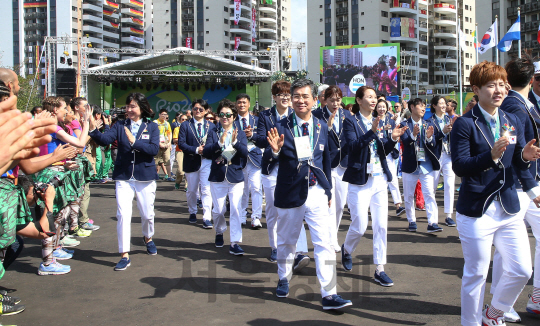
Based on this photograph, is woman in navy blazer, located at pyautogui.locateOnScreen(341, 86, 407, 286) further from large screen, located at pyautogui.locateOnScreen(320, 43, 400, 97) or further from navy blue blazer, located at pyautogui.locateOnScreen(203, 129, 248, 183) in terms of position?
large screen, located at pyautogui.locateOnScreen(320, 43, 400, 97)

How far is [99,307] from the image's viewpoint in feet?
14.8

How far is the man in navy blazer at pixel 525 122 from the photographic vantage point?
12.8ft

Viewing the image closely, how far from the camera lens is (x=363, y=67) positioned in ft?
144

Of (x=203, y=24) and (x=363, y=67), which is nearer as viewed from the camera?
(x=363, y=67)

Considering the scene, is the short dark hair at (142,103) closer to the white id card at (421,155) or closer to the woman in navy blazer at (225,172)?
the woman in navy blazer at (225,172)

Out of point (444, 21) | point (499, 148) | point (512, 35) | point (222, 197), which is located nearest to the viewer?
point (499, 148)

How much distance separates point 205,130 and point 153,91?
2673cm

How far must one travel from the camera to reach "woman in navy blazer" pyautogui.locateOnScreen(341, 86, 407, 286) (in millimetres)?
5074

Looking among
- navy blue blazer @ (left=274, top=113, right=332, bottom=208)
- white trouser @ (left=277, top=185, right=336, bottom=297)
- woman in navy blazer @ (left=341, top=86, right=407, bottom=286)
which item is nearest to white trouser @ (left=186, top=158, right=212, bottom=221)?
woman in navy blazer @ (left=341, top=86, right=407, bottom=286)

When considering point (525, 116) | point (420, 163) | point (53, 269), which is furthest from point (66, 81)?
point (525, 116)

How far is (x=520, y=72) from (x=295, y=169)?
2.26 metres

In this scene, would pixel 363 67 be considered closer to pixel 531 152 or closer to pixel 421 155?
pixel 421 155

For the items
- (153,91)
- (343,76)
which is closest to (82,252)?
(153,91)

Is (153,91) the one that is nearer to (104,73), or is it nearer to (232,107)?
(104,73)
